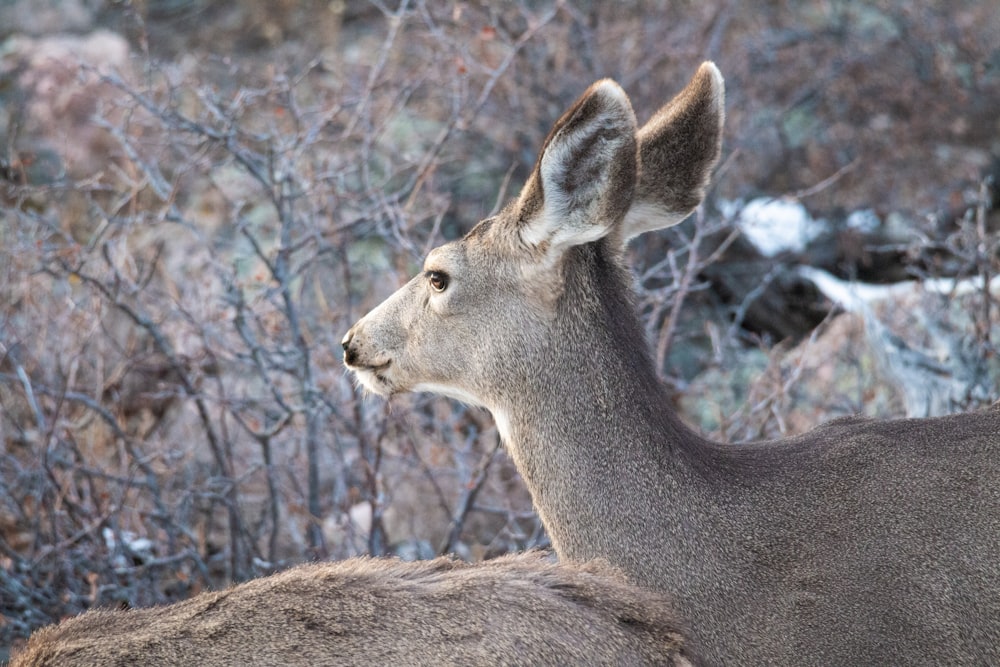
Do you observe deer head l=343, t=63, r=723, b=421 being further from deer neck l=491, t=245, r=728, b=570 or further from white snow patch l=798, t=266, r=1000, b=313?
white snow patch l=798, t=266, r=1000, b=313

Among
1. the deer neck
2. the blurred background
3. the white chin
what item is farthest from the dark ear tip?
the blurred background

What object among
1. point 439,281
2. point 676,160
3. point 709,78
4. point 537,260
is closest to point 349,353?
point 439,281

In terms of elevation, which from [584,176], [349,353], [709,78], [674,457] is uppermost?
[709,78]

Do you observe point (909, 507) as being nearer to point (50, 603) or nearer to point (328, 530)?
point (328, 530)

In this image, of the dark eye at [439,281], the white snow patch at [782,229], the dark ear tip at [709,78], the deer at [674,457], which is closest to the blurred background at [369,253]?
the white snow patch at [782,229]

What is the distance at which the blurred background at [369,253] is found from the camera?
19.0 ft

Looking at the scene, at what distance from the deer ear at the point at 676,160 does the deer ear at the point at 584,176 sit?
385mm

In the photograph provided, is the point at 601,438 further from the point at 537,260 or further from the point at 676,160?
the point at 676,160

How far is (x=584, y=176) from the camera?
363cm

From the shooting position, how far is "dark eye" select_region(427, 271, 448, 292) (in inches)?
161

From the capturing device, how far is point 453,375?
160 inches

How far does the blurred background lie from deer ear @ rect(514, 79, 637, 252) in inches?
63.2

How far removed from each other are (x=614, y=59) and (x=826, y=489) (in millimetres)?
6729

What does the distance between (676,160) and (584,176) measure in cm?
58
